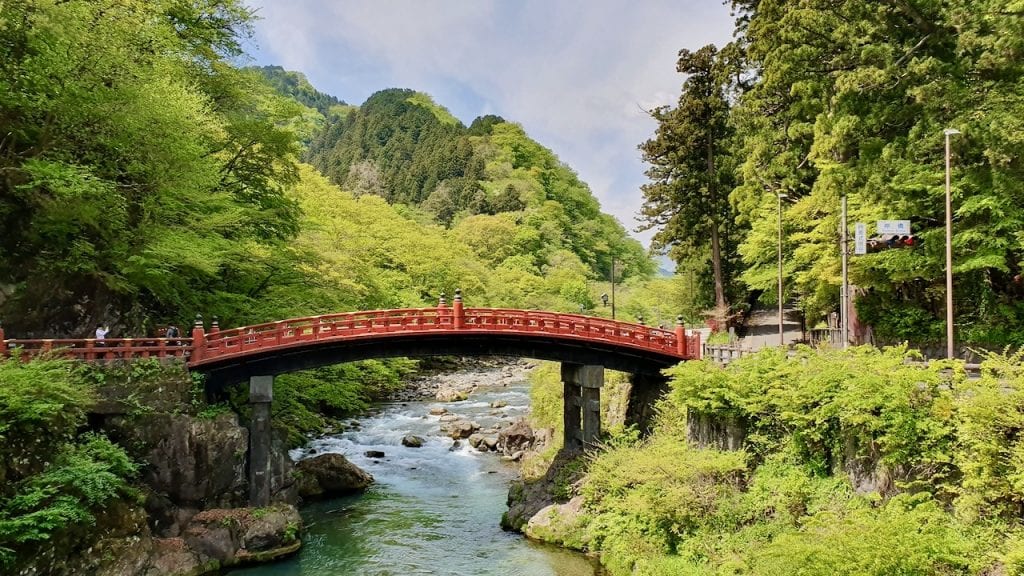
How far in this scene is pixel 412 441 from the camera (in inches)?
1251

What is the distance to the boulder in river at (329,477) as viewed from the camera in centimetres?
2469

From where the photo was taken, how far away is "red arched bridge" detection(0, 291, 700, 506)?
21094mm

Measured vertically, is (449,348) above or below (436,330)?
below

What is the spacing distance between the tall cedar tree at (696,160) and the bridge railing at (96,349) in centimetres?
2433

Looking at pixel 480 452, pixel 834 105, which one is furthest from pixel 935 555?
pixel 480 452

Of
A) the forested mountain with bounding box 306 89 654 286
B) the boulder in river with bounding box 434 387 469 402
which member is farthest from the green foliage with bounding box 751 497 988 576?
the forested mountain with bounding box 306 89 654 286

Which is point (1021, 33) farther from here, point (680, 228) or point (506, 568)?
point (506, 568)

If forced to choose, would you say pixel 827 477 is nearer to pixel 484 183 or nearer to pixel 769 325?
pixel 769 325

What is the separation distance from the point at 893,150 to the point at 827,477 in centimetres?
1232

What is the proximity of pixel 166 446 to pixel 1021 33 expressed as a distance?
27368 millimetres

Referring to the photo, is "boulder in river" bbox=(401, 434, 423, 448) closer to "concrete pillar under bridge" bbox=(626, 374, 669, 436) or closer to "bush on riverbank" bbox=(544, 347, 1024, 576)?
"concrete pillar under bridge" bbox=(626, 374, 669, 436)

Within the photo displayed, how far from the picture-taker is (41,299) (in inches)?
819

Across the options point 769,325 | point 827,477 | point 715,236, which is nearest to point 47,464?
point 827,477

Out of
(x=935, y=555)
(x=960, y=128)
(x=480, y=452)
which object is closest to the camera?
(x=935, y=555)
